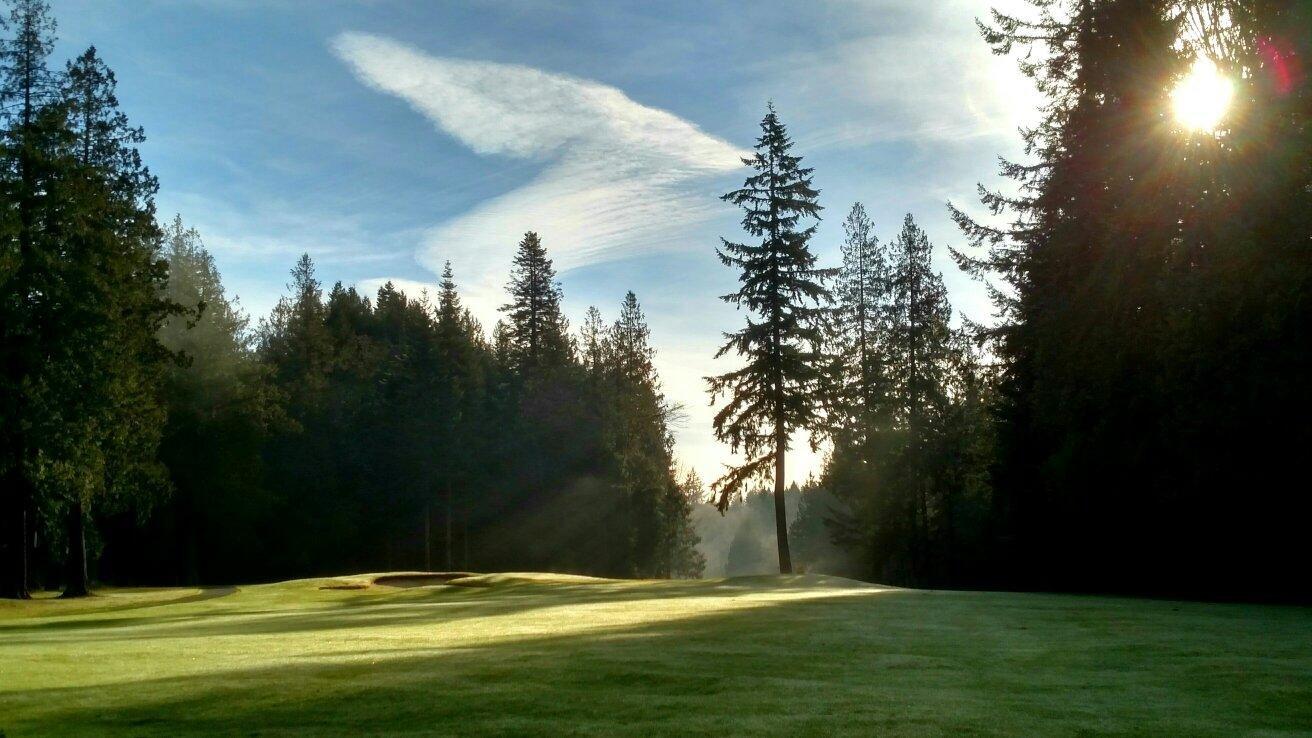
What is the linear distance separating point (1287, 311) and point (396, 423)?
5521cm

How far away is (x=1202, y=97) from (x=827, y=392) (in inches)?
718

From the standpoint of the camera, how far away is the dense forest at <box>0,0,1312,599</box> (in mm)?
23703

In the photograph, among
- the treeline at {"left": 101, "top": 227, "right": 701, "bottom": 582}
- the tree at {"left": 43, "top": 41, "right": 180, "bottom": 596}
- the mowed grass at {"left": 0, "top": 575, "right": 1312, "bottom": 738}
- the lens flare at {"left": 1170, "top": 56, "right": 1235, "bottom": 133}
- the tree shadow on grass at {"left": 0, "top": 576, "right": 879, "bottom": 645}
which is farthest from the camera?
the treeline at {"left": 101, "top": 227, "right": 701, "bottom": 582}

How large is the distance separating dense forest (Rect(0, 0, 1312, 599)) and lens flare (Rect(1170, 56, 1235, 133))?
30 cm

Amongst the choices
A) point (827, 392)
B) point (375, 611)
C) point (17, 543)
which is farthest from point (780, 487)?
point (17, 543)

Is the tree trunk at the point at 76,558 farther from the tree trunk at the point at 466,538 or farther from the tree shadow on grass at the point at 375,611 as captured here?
the tree trunk at the point at 466,538

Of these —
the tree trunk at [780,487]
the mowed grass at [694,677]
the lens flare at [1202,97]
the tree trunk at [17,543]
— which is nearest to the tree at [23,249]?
the tree trunk at [17,543]

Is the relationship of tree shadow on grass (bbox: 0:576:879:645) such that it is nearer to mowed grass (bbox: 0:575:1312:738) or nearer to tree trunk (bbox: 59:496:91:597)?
mowed grass (bbox: 0:575:1312:738)

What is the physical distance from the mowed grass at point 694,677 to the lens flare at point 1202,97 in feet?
55.3

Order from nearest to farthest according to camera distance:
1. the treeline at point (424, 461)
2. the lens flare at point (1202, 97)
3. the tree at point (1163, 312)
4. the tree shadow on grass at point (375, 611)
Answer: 1. the tree shadow on grass at point (375, 611)
2. the tree at point (1163, 312)
3. the lens flare at point (1202, 97)
4. the treeline at point (424, 461)

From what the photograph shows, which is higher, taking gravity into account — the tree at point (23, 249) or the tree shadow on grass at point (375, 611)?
the tree at point (23, 249)

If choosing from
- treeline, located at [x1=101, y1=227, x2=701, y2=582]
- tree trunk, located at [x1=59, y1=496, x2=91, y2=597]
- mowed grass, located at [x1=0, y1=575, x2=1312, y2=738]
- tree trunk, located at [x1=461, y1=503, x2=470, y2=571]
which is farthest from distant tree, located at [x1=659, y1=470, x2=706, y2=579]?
mowed grass, located at [x1=0, y1=575, x2=1312, y2=738]

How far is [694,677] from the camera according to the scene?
26.0 ft

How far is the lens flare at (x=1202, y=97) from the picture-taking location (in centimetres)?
2638
